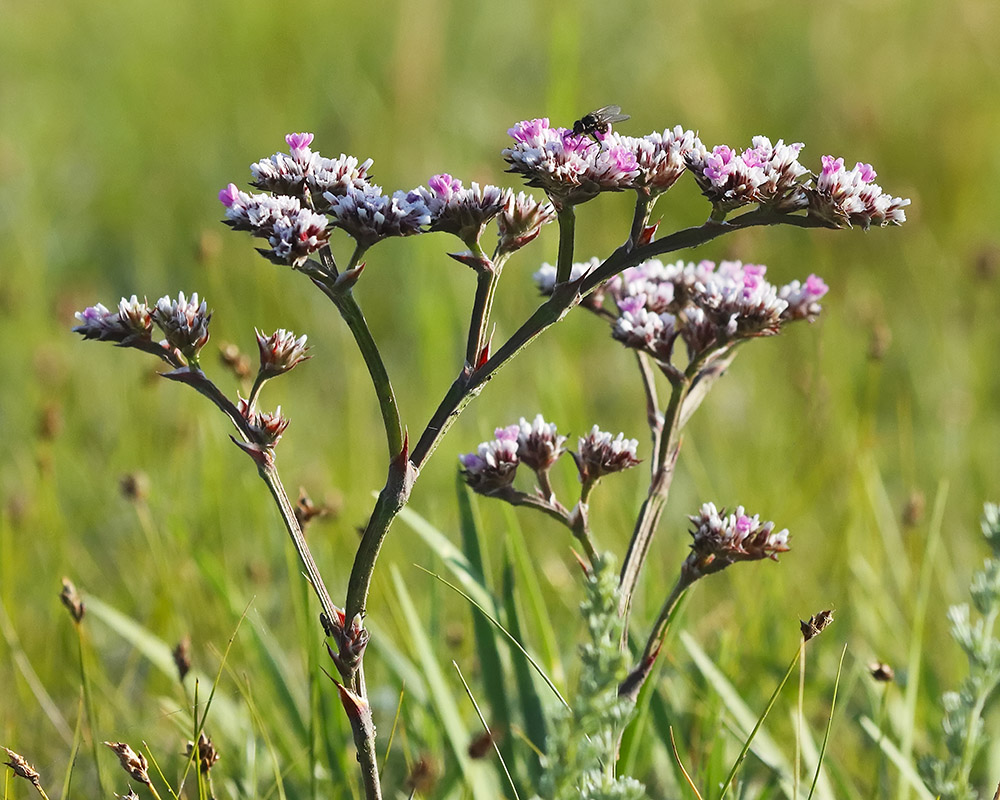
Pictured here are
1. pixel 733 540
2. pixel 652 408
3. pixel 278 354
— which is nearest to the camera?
pixel 278 354

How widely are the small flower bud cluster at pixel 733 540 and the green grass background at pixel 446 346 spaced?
2.20ft

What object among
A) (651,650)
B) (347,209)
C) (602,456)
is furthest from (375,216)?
(651,650)

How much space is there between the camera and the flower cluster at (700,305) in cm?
194

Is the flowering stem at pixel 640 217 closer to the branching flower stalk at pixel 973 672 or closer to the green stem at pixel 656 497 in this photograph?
the green stem at pixel 656 497

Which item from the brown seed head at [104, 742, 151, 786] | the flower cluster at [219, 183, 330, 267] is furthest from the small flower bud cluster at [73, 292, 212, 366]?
the brown seed head at [104, 742, 151, 786]

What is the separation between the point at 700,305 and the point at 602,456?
34 centimetres

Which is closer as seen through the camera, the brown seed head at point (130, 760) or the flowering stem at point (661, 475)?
the brown seed head at point (130, 760)

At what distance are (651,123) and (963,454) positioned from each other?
152 inches

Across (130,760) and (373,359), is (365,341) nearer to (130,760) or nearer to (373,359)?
(373,359)

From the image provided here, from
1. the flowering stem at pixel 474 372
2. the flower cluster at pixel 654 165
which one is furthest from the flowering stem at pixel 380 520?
the flower cluster at pixel 654 165

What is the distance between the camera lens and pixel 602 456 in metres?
1.95

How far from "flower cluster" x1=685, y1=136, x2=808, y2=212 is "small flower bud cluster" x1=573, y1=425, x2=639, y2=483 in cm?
48

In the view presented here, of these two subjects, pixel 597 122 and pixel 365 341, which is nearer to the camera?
pixel 365 341

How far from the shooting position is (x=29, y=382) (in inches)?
194
